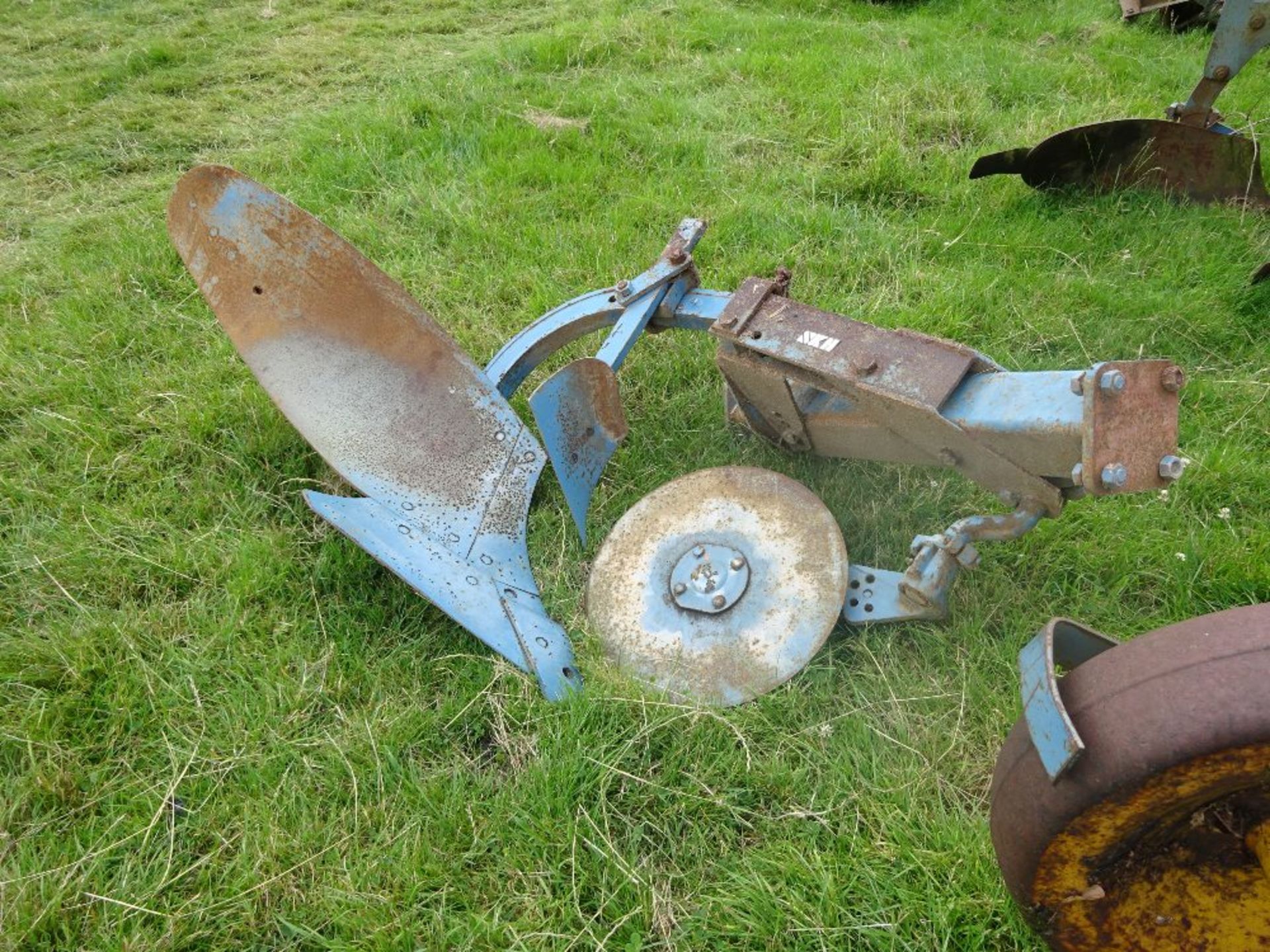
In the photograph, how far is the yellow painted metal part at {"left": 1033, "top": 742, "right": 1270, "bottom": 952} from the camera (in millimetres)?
1308

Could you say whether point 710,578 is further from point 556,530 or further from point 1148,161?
point 1148,161

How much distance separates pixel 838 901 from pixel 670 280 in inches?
62.5

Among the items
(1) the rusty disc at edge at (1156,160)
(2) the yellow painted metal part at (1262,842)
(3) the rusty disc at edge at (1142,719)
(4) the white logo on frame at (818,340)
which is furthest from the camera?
(1) the rusty disc at edge at (1156,160)

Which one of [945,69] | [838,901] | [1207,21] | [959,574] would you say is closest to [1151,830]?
[838,901]

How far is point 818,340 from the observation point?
2.04 meters

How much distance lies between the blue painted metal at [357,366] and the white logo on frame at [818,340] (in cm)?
87

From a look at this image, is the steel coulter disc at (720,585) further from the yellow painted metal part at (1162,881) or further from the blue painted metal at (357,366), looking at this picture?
the yellow painted metal part at (1162,881)

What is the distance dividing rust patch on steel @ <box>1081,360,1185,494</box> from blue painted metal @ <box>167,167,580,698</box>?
4.53 ft

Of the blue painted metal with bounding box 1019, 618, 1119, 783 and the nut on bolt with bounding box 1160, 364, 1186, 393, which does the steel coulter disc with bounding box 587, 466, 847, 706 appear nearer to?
the blue painted metal with bounding box 1019, 618, 1119, 783

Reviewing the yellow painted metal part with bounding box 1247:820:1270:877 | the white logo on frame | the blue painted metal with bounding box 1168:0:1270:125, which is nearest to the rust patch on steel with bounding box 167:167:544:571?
the white logo on frame

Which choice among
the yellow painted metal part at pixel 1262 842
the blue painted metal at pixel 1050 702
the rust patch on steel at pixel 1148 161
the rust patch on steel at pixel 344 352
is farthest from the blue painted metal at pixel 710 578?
the rust patch on steel at pixel 1148 161

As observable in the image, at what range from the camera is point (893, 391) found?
188cm

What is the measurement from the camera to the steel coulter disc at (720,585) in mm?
2066

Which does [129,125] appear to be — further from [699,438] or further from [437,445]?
[699,438]
